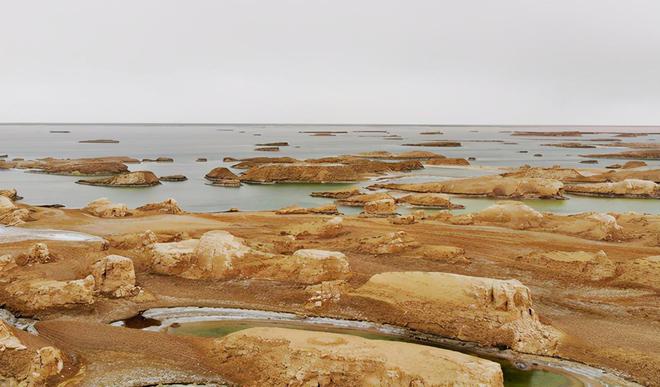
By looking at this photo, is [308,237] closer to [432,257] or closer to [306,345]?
[432,257]

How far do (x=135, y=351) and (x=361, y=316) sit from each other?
26.4ft

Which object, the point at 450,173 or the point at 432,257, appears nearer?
the point at 432,257

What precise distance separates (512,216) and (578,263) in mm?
10839

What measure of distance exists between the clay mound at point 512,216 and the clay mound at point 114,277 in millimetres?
23328

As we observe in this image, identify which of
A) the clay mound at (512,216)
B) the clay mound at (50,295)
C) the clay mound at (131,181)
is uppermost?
the clay mound at (512,216)

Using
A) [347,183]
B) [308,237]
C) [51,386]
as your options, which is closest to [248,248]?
[308,237]

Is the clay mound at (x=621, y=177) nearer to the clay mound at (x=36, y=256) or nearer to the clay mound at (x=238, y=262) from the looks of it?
the clay mound at (x=238, y=262)

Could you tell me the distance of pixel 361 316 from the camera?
19.0 meters

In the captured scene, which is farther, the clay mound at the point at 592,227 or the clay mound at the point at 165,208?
the clay mound at the point at 165,208

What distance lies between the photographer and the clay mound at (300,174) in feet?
219

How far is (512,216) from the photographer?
33906mm

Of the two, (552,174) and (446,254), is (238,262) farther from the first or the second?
(552,174)

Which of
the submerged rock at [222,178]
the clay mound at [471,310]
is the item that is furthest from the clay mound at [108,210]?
the submerged rock at [222,178]

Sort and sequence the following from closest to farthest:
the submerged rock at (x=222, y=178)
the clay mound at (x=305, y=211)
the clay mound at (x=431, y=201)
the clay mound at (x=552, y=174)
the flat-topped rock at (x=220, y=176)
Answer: the clay mound at (x=305, y=211) < the clay mound at (x=431, y=201) < the submerged rock at (x=222, y=178) < the clay mound at (x=552, y=174) < the flat-topped rock at (x=220, y=176)
